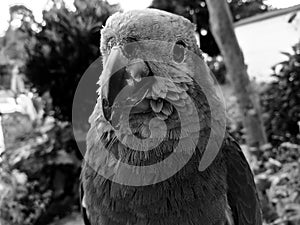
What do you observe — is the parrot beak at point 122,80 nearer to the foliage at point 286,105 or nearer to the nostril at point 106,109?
the nostril at point 106,109

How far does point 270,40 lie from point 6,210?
455 cm

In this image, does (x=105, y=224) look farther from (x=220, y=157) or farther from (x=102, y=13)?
(x=102, y=13)

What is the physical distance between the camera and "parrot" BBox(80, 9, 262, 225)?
916 mm

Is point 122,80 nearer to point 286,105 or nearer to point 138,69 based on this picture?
point 138,69

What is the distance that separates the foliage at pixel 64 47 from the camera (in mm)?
2900

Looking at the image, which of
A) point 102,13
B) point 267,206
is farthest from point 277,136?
point 102,13

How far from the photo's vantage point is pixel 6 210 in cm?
262

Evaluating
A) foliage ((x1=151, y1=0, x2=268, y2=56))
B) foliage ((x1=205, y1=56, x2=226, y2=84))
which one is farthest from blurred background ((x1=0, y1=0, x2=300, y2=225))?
foliage ((x1=151, y1=0, x2=268, y2=56))

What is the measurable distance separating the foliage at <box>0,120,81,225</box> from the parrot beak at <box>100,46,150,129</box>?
2059 mm

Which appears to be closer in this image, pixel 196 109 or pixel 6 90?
pixel 196 109

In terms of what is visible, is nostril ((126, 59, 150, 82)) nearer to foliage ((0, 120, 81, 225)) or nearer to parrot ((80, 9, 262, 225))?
parrot ((80, 9, 262, 225))

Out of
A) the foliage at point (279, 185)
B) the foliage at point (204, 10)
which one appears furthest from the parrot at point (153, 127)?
the foliage at point (204, 10)

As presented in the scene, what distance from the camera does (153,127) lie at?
964 millimetres

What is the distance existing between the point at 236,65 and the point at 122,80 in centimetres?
183
